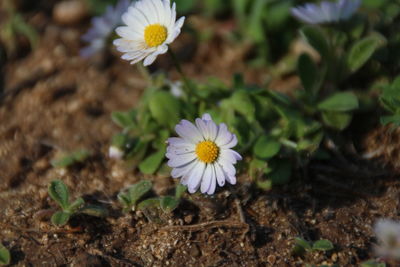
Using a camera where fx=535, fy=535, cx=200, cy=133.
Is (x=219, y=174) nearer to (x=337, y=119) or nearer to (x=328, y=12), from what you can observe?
(x=337, y=119)

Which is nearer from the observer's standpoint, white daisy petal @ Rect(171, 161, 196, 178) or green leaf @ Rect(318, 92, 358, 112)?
white daisy petal @ Rect(171, 161, 196, 178)

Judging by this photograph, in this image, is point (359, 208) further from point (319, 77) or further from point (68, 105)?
point (68, 105)

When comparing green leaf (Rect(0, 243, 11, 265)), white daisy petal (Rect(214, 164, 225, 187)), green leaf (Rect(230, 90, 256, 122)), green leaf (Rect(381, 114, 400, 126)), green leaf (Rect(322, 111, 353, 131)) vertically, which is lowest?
green leaf (Rect(0, 243, 11, 265))

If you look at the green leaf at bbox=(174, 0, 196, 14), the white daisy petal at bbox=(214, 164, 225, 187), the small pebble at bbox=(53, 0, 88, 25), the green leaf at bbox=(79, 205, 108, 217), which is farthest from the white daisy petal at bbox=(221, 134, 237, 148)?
the small pebble at bbox=(53, 0, 88, 25)

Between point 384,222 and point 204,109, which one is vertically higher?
point 204,109

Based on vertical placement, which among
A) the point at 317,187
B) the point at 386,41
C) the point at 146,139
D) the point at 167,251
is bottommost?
the point at 167,251

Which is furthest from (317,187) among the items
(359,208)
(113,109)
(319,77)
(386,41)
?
(113,109)

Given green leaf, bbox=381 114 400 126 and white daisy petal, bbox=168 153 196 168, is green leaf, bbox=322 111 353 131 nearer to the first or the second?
green leaf, bbox=381 114 400 126

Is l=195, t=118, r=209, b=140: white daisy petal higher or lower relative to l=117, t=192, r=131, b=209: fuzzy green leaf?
higher
